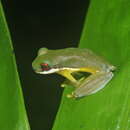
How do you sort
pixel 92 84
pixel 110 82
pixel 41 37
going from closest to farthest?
pixel 110 82 < pixel 92 84 < pixel 41 37

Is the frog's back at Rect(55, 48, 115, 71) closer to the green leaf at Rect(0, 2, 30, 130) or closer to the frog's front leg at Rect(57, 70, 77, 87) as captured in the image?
the frog's front leg at Rect(57, 70, 77, 87)

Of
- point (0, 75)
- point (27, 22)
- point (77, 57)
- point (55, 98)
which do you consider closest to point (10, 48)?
point (0, 75)

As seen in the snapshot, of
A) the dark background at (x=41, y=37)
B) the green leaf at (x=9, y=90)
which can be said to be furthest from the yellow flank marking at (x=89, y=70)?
the dark background at (x=41, y=37)

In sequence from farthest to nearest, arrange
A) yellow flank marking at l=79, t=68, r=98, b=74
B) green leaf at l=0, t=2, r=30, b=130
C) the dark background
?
the dark background → yellow flank marking at l=79, t=68, r=98, b=74 → green leaf at l=0, t=2, r=30, b=130

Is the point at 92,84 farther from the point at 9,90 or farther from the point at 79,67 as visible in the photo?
the point at 9,90

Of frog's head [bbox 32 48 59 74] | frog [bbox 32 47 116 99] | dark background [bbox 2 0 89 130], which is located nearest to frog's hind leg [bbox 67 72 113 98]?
frog [bbox 32 47 116 99]

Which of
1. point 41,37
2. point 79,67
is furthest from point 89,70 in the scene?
point 41,37
